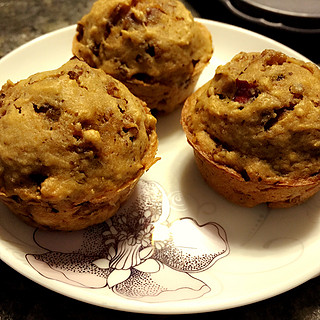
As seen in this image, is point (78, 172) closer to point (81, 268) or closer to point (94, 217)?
point (94, 217)

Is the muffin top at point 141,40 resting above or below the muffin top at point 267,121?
above

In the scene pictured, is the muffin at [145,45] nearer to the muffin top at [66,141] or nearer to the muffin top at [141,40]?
the muffin top at [141,40]

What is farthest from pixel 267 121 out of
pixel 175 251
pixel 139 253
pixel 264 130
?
pixel 139 253

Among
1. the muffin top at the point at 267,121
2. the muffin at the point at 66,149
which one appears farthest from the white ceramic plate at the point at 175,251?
the muffin top at the point at 267,121

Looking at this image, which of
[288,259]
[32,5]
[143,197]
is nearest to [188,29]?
[143,197]

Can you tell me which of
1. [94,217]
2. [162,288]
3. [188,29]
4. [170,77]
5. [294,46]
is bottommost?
[294,46]

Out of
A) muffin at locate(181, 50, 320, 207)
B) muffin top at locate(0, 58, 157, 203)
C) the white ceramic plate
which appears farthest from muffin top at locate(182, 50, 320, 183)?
muffin top at locate(0, 58, 157, 203)

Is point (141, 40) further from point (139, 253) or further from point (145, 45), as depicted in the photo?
point (139, 253)

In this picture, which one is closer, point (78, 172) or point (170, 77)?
point (78, 172)
